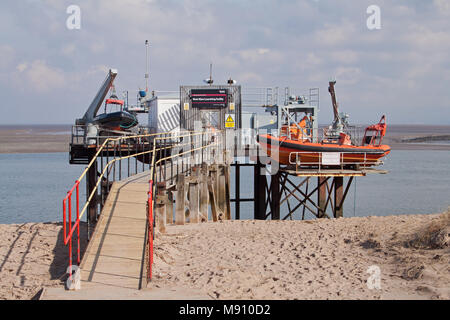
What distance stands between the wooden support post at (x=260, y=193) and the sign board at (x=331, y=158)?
3.75 m

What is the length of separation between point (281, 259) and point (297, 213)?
1849 centimetres

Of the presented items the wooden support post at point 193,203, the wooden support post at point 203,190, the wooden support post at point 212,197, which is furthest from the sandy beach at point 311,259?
the wooden support post at point 212,197

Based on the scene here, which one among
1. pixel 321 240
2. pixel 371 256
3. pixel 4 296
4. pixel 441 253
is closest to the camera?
pixel 4 296

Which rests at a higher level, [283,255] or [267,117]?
[267,117]

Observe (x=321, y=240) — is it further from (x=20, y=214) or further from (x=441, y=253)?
(x=20, y=214)

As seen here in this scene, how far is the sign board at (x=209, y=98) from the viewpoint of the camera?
24.6m

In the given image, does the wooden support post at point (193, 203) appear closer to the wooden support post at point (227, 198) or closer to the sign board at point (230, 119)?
the wooden support post at point (227, 198)

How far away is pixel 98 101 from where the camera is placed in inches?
942

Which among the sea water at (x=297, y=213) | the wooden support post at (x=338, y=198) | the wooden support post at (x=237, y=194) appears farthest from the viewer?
the sea water at (x=297, y=213)

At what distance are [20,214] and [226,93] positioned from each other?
12.3 metres

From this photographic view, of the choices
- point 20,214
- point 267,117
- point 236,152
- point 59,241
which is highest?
point 267,117
